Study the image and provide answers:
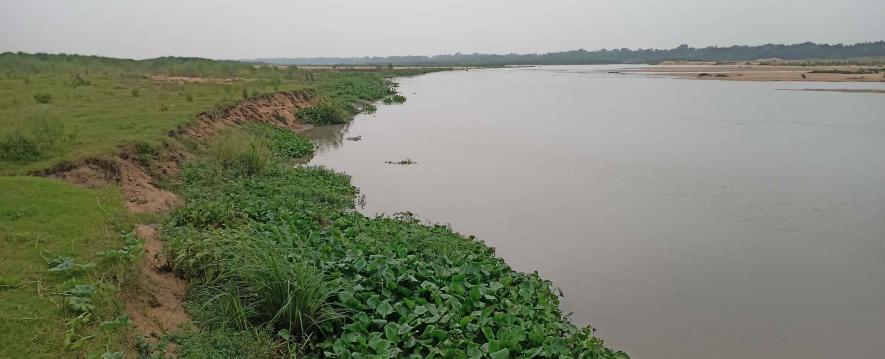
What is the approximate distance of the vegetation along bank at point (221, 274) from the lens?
4500 mm

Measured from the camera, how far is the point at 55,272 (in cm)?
497

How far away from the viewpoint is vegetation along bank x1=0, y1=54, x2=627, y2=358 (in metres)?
4.50

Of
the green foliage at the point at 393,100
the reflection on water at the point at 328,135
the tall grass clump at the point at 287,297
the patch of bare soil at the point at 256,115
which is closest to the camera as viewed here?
the tall grass clump at the point at 287,297

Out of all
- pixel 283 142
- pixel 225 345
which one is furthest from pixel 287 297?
pixel 283 142

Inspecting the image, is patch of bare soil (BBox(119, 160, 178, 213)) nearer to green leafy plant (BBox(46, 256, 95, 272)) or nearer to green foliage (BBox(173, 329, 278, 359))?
green leafy plant (BBox(46, 256, 95, 272))

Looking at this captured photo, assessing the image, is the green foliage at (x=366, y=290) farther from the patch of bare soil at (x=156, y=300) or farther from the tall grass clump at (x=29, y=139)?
the tall grass clump at (x=29, y=139)

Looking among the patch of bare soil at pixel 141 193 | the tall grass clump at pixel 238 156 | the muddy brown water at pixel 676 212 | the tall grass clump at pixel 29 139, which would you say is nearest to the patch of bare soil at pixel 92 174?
the patch of bare soil at pixel 141 193

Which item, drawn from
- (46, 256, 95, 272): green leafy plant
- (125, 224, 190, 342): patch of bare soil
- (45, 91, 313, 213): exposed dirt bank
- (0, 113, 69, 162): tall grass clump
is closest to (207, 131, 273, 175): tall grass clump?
(45, 91, 313, 213): exposed dirt bank

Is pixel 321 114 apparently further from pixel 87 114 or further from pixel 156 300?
pixel 156 300

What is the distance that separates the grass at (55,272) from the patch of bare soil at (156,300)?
0.22 metres

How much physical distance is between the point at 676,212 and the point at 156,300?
8.45 m

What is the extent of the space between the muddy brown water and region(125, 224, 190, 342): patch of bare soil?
13.7 ft

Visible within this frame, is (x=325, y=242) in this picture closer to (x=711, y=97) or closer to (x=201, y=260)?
(x=201, y=260)

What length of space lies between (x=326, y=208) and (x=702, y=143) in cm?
1294
